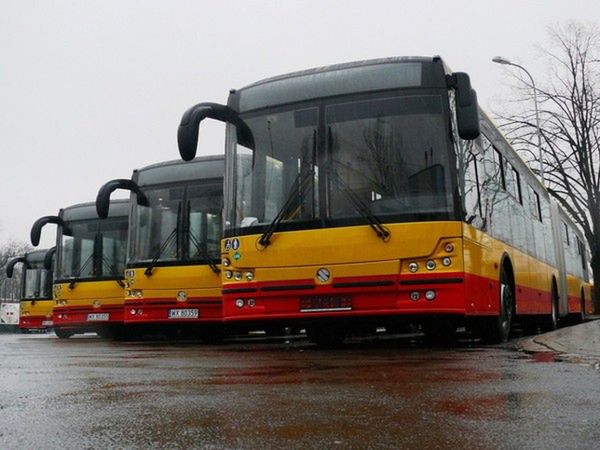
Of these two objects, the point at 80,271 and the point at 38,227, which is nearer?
the point at 38,227

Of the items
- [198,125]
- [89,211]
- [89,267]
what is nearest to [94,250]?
[89,267]

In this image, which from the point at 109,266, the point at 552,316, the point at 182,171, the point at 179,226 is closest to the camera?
the point at 179,226

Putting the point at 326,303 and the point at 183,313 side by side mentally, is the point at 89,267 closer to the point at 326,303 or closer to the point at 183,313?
the point at 183,313

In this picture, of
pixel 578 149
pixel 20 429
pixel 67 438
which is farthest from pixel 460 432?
pixel 578 149

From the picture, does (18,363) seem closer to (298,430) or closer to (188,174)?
(298,430)

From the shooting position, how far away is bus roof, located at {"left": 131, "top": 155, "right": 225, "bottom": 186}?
45.8 ft

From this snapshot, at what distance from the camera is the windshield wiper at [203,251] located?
43.4 ft

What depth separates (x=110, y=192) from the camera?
13750 millimetres

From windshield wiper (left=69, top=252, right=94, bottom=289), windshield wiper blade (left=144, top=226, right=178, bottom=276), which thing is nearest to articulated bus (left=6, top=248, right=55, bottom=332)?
windshield wiper (left=69, top=252, right=94, bottom=289)

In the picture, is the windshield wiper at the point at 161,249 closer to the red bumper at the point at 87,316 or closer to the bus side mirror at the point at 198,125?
the red bumper at the point at 87,316

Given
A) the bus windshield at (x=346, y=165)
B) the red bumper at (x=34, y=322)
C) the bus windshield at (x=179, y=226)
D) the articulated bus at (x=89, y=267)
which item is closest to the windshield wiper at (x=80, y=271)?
the articulated bus at (x=89, y=267)

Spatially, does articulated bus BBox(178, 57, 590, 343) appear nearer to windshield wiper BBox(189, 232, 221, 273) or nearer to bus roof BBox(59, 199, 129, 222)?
windshield wiper BBox(189, 232, 221, 273)

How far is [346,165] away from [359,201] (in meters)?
0.46

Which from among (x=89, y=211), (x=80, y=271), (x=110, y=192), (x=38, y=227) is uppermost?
(x=89, y=211)
